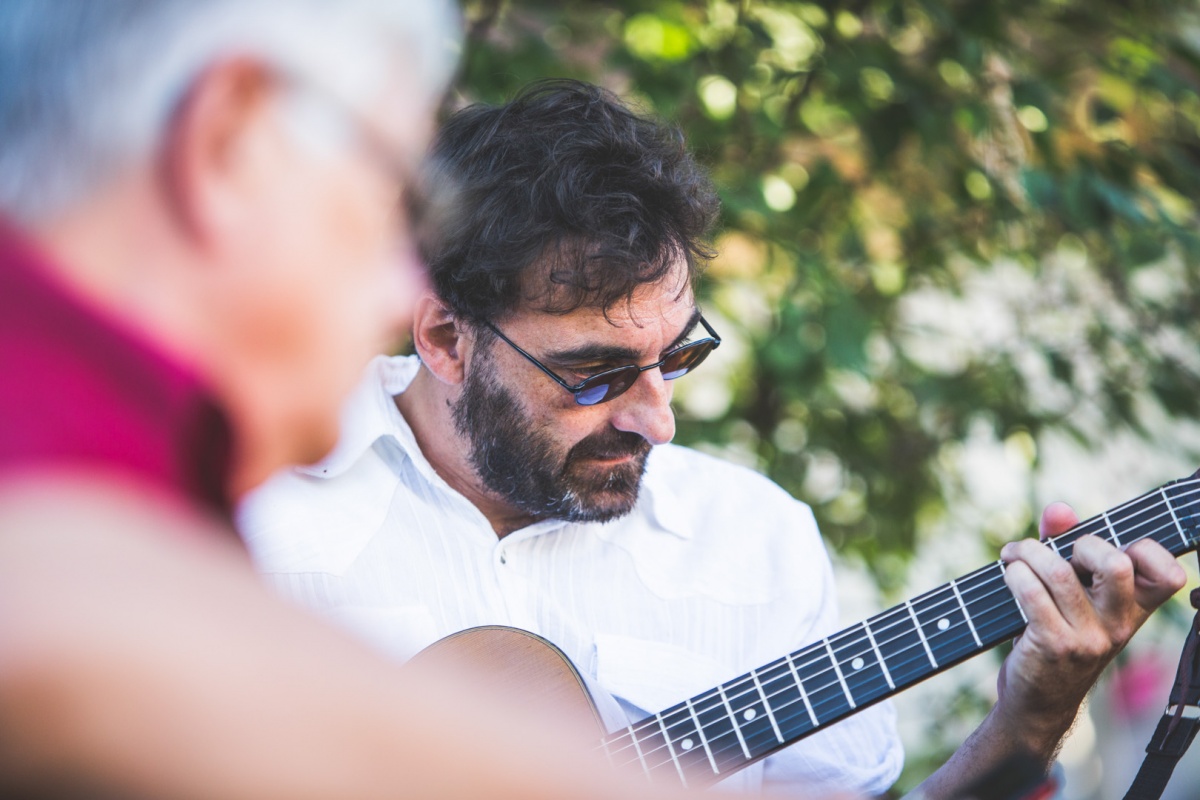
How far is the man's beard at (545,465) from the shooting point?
67.0 inches

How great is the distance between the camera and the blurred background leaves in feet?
7.50

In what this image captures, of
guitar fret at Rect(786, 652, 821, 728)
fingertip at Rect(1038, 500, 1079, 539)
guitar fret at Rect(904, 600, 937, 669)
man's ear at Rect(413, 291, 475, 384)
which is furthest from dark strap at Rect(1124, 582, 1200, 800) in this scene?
man's ear at Rect(413, 291, 475, 384)

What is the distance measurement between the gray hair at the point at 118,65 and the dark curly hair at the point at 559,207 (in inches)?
43.4

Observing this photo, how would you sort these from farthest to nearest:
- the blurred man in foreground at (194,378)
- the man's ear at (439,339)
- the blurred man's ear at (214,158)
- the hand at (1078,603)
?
the man's ear at (439,339) < the hand at (1078,603) < the blurred man's ear at (214,158) < the blurred man in foreground at (194,378)

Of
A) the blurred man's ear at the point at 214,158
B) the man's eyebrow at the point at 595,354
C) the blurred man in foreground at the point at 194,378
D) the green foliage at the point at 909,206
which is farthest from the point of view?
the green foliage at the point at 909,206

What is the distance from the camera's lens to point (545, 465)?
1.70m

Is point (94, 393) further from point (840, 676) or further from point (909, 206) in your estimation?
point (909, 206)

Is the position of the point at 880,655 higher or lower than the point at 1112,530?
lower

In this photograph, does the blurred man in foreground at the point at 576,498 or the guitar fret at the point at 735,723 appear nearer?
the guitar fret at the point at 735,723

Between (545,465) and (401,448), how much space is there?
284 millimetres

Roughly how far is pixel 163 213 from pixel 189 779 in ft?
0.88

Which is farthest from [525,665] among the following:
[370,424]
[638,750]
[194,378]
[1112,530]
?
[194,378]

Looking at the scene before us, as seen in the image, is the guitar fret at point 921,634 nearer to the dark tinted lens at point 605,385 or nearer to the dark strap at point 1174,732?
the dark strap at point 1174,732

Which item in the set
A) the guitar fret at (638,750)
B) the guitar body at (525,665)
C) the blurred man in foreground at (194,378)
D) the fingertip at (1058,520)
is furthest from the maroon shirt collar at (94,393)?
the fingertip at (1058,520)
